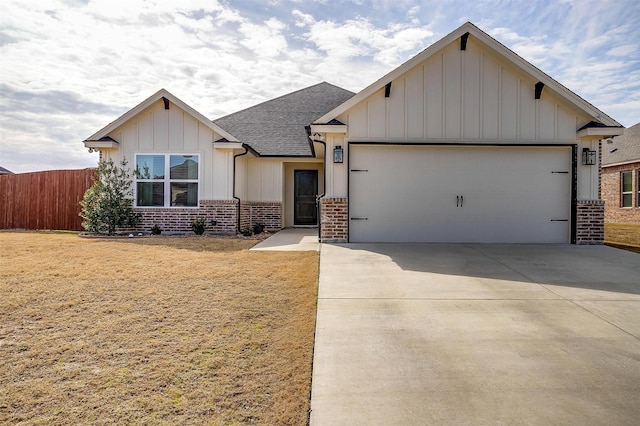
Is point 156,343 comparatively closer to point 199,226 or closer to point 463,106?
point 463,106

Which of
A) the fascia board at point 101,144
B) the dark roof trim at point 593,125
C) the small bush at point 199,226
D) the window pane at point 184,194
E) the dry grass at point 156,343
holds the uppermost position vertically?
the dark roof trim at point 593,125

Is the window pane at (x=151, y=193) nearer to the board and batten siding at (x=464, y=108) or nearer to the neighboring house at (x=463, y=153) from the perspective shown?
the neighboring house at (x=463, y=153)

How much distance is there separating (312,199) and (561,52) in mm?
9211

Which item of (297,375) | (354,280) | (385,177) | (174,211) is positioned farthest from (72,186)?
(297,375)

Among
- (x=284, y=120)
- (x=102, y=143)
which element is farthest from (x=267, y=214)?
(x=102, y=143)

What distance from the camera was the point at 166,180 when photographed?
11938mm

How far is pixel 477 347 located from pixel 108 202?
36.2 feet

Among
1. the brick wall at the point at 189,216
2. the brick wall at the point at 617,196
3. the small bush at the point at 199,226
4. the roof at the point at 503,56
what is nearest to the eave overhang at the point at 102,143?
the brick wall at the point at 189,216

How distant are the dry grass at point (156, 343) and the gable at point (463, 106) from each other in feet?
15.0

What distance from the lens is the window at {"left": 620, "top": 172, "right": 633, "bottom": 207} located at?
1891cm

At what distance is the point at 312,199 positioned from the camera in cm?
1532

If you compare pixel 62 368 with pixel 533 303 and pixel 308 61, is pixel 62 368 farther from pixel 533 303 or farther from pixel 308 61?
pixel 308 61

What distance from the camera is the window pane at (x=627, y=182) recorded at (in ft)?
62.2

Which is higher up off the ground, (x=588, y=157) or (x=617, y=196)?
(x=588, y=157)
